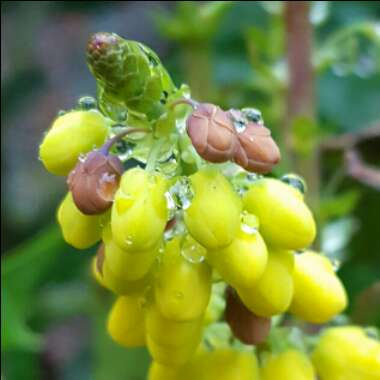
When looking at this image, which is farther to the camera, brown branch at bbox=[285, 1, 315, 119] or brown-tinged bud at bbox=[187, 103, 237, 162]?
brown branch at bbox=[285, 1, 315, 119]

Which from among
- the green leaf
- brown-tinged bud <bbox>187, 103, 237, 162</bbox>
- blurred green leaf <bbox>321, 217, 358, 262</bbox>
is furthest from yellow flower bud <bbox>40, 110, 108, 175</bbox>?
blurred green leaf <bbox>321, 217, 358, 262</bbox>

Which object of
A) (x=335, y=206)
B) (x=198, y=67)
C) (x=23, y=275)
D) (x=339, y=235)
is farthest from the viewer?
(x=198, y=67)

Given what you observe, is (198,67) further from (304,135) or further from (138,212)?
(138,212)

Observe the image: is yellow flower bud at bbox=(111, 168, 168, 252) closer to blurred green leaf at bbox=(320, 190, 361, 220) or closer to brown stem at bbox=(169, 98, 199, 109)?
brown stem at bbox=(169, 98, 199, 109)

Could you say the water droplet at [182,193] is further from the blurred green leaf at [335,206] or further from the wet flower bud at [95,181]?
the blurred green leaf at [335,206]

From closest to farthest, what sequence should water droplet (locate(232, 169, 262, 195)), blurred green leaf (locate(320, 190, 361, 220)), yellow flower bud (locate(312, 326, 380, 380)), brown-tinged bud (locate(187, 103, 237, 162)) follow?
brown-tinged bud (locate(187, 103, 237, 162)), water droplet (locate(232, 169, 262, 195)), yellow flower bud (locate(312, 326, 380, 380)), blurred green leaf (locate(320, 190, 361, 220))

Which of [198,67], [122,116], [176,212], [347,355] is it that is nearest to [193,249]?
[176,212]

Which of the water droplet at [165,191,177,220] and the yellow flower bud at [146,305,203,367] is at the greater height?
the water droplet at [165,191,177,220]
